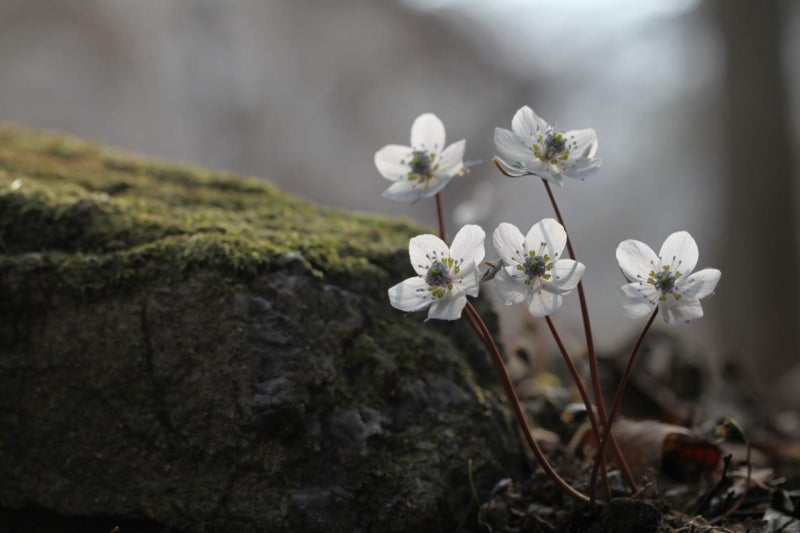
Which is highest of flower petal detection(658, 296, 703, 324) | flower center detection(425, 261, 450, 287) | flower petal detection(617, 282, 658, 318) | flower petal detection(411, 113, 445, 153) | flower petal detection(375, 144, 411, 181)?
flower petal detection(411, 113, 445, 153)

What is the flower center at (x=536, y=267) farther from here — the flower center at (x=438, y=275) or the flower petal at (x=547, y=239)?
the flower center at (x=438, y=275)

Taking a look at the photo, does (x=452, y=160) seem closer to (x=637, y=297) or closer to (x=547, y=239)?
(x=547, y=239)

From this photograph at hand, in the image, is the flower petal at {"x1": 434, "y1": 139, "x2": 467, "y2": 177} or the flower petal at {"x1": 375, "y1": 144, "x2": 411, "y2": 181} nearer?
the flower petal at {"x1": 434, "y1": 139, "x2": 467, "y2": 177}

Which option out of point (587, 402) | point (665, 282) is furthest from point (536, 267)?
point (587, 402)

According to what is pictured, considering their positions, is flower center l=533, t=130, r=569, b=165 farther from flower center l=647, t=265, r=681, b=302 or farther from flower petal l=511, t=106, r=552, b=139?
flower center l=647, t=265, r=681, b=302

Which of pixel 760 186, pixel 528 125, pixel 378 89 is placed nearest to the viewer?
pixel 528 125

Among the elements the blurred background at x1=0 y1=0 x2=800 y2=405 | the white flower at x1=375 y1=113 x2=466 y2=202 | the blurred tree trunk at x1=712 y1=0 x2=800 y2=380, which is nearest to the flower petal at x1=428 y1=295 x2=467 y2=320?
the white flower at x1=375 y1=113 x2=466 y2=202

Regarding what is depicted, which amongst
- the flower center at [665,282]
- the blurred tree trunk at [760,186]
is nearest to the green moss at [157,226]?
the flower center at [665,282]
